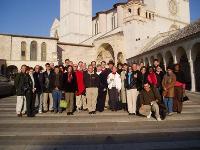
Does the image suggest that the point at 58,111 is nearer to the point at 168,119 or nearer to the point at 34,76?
the point at 34,76

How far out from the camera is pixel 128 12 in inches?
1479

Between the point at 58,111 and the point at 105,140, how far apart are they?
393 cm

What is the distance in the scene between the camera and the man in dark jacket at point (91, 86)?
9.90 m

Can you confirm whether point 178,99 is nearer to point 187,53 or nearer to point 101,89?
point 101,89

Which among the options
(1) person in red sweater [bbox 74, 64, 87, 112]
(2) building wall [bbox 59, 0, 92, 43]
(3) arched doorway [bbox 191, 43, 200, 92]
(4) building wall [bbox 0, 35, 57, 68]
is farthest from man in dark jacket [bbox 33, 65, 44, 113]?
(2) building wall [bbox 59, 0, 92, 43]

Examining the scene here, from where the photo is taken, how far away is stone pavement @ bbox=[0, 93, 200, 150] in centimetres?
626

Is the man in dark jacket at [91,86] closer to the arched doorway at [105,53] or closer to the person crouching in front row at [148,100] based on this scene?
the person crouching in front row at [148,100]

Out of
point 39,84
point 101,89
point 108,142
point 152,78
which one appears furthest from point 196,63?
point 108,142

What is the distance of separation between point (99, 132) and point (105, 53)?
34.9 m

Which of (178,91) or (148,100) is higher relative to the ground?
(178,91)

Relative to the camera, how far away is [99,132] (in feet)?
24.4

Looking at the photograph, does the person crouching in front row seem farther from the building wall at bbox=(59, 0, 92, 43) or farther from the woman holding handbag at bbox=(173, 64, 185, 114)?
the building wall at bbox=(59, 0, 92, 43)

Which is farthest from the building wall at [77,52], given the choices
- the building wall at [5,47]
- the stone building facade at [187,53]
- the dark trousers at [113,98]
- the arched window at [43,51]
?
the dark trousers at [113,98]

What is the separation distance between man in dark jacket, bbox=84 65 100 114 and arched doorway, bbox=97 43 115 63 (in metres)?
30.9
